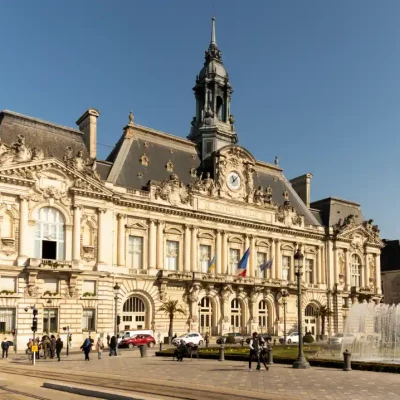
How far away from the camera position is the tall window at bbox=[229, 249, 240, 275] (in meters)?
65.5

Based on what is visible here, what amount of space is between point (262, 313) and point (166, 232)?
1571 centimetres


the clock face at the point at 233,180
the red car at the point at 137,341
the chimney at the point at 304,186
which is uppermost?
the chimney at the point at 304,186

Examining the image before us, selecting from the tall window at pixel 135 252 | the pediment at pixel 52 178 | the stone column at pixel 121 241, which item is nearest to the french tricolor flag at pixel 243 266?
the tall window at pixel 135 252

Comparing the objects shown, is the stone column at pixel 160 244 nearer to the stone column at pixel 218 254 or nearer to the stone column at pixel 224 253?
the stone column at pixel 218 254

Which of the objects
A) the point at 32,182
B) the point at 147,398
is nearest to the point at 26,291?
the point at 32,182

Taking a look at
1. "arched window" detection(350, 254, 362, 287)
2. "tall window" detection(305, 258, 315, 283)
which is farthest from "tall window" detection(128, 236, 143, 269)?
"arched window" detection(350, 254, 362, 287)

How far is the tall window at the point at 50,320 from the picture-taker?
4978cm

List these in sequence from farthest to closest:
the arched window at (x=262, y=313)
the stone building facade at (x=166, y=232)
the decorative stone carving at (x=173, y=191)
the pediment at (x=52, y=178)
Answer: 1. the arched window at (x=262, y=313)
2. the decorative stone carving at (x=173, y=191)
3. the stone building facade at (x=166, y=232)
4. the pediment at (x=52, y=178)

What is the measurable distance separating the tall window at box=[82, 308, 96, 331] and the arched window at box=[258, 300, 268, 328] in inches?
834

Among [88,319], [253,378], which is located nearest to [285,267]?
[88,319]

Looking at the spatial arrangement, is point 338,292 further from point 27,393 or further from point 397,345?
point 27,393

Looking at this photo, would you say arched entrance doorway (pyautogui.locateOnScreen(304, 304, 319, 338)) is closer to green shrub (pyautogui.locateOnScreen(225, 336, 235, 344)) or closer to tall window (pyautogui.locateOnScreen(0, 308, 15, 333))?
green shrub (pyautogui.locateOnScreen(225, 336, 235, 344))

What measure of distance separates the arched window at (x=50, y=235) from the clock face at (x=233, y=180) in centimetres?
2089

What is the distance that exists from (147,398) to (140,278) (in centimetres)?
3900
